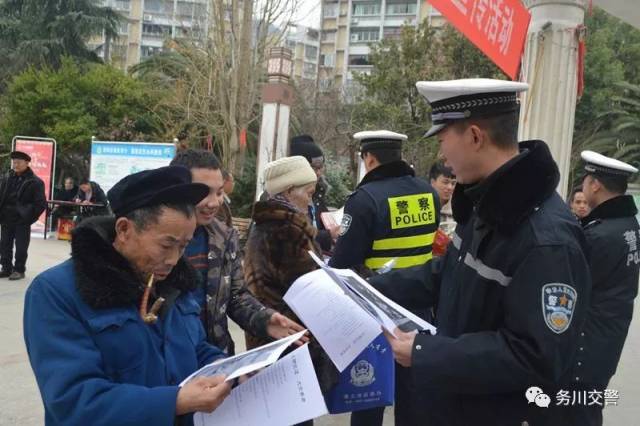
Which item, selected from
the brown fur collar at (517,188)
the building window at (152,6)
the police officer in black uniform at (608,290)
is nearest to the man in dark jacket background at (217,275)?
the brown fur collar at (517,188)

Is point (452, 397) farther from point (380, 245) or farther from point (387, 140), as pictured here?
point (387, 140)

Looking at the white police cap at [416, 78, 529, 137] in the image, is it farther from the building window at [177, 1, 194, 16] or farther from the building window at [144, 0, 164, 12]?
the building window at [144, 0, 164, 12]

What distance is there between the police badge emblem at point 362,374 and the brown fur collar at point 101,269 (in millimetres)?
1554

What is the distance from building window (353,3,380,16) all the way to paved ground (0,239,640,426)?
56.4 m

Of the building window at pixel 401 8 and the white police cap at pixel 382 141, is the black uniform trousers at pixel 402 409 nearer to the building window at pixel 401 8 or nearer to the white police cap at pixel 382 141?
the white police cap at pixel 382 141

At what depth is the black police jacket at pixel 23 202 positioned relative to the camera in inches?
305

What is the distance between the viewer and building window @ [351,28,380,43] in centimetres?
5928

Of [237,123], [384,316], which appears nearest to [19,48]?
[237,123]

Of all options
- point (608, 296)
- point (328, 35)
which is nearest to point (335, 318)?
point (608, 296)

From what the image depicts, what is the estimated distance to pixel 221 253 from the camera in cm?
252

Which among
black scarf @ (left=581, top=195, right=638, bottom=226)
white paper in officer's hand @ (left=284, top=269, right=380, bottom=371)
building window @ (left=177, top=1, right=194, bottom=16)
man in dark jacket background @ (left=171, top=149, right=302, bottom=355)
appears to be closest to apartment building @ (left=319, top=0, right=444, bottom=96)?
building window @ (left=177, top=1, right=194, bottom=16)

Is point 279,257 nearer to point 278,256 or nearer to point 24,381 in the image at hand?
point 278,256

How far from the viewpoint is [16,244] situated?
780 centimetres

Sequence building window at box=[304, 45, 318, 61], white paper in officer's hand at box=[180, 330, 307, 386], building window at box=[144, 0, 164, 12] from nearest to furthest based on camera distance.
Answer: white paper in officer's hand at box=[180, 330, 307, 386]
building window at box=[144, 0, 164, 12]
building window at box=[304, 45, 318, 61]
